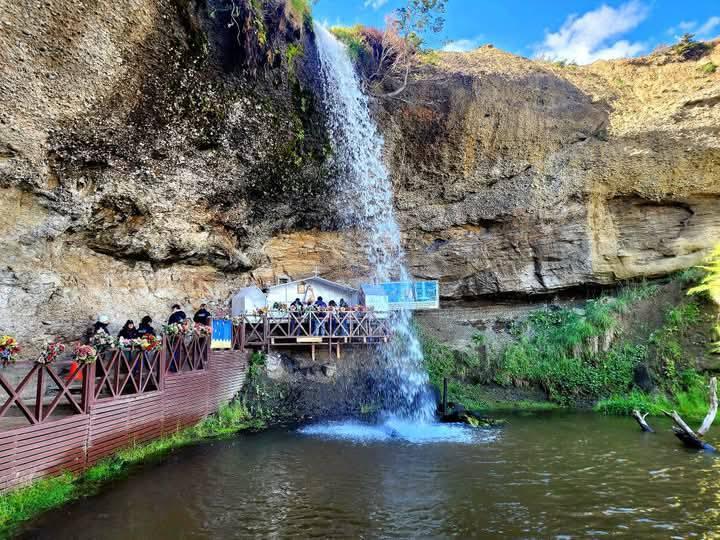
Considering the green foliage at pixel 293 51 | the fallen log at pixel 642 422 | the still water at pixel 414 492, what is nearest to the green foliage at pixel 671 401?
the fallen log at pixel 642 422

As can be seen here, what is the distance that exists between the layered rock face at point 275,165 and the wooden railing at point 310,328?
2941 millimetres

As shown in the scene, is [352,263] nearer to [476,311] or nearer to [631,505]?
[476,311]

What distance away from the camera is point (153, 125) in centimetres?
1323

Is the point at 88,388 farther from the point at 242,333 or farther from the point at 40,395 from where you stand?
the point at 242,333

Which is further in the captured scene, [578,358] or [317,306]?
[578,358]

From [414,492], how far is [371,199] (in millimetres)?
13663

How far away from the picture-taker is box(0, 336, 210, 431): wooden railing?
7.28 meters

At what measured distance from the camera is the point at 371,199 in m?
19.5

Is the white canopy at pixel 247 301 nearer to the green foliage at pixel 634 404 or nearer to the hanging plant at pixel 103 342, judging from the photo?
the hanging plant at pixel 103 342

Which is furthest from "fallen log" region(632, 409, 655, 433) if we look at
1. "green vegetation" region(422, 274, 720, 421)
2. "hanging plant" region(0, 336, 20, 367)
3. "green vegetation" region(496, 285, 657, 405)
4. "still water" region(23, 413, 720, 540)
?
"hanging plant" region(0, 336, 20, 367)

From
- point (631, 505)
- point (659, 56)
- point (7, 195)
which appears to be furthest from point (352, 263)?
point (659, 56)

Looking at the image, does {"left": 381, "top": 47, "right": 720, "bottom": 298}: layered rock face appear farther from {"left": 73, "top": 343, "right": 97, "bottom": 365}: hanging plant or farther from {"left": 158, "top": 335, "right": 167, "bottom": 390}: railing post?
{"left": 73, "top": 343, "right": 97, "bottom": 365}: hanging plant

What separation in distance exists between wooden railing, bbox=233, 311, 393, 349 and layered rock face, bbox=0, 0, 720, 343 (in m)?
2.94

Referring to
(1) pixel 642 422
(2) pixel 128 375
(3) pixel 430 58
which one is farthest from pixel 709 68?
(2) pixel 128 375
